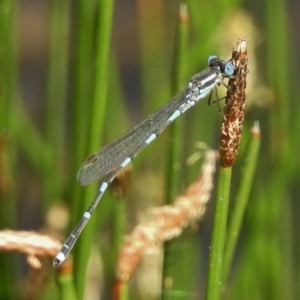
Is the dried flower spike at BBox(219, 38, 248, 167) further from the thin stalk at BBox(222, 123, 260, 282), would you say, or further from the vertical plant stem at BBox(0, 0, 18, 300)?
the vertical plant stem at BBox(0, 0, 18, 300)

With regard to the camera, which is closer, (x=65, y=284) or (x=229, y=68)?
(x=65, y=284)

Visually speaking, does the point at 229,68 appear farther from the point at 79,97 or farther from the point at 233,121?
the point at 79,97

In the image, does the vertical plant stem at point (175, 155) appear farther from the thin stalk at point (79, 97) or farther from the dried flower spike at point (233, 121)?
the dried flower spike at point (233, 121)

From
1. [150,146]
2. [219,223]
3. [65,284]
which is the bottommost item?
[65,284]

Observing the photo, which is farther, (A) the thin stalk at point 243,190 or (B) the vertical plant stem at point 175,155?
(B) the vertical plant stem at point 175,155

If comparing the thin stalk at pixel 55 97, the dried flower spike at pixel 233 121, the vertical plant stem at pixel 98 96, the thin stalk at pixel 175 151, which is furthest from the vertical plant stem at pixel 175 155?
the thin stalk at pixel 55 97

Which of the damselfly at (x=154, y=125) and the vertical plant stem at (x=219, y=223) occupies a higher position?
the damselfly at (x=154, y=125)

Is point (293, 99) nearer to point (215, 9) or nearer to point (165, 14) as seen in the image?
point (215, 9)

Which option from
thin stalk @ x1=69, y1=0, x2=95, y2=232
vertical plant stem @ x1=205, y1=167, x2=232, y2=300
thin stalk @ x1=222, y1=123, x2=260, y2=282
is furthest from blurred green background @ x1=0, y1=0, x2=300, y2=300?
vertical plant stem @ x1=205, y1=167, x2=232, y2=300

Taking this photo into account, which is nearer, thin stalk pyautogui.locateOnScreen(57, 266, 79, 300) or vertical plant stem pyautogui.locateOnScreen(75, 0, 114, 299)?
thin stalk pyautogui.locateOnScreen(57, 266, 79, 300)

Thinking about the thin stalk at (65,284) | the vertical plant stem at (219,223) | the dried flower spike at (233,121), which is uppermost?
the dried flower spike at (233,121)

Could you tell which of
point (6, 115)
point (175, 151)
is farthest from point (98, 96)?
point (6, 115)
